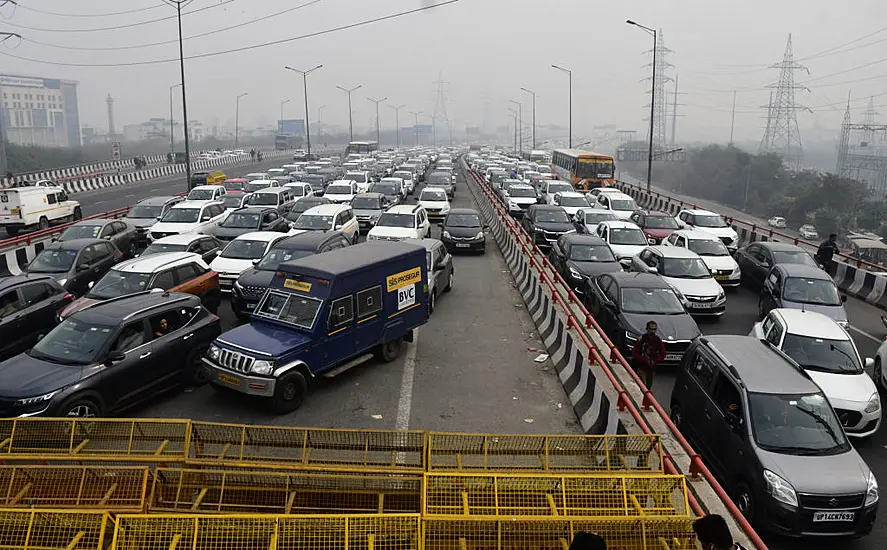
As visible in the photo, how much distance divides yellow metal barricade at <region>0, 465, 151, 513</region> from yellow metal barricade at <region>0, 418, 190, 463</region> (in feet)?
1.54

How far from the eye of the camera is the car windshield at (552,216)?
24.2 metres

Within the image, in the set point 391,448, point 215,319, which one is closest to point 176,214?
point 215,319

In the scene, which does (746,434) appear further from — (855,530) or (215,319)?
(215,319)

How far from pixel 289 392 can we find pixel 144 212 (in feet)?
53.3

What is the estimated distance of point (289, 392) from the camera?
955cm

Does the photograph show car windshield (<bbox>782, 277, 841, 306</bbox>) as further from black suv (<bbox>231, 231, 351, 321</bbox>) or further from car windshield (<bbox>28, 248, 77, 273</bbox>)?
car windshield (<bbox>28, 248, 77, 273</bbox>)

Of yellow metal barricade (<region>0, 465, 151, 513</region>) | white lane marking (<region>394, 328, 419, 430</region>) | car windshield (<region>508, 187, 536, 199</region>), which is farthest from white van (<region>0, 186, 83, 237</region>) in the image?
yellow metal barricade (<region>0, 465, 151, 513</region>)

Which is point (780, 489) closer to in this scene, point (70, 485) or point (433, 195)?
point (70, 485)

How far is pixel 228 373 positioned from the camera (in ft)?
30.8

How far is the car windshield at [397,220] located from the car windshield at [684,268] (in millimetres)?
8391

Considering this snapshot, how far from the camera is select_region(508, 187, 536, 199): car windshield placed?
33594 mm

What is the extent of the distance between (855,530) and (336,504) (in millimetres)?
5504

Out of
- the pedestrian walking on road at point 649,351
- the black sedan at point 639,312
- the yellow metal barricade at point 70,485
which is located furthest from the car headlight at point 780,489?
the yellow metal barricade at point 70,485

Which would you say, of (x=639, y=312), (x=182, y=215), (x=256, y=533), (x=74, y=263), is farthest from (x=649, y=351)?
(x=182, y=215)
